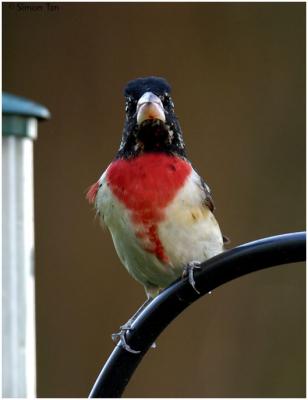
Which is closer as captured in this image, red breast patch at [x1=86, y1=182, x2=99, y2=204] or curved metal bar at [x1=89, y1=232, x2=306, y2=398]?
curved metal bar at [x1=89, y1=232, x2=306, y2=398]

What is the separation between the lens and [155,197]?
2.79 m

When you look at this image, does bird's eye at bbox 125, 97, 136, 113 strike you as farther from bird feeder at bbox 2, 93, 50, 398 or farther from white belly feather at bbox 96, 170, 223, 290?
bird feeder at bbox 2, 93, 50, 398

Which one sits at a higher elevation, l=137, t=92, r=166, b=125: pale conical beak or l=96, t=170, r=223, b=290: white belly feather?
l=137, t=92, r=166, b=125: pale conical beak

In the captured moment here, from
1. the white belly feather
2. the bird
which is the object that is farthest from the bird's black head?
the white belly feather

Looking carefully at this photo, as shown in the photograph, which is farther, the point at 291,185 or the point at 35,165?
the point at 291,185

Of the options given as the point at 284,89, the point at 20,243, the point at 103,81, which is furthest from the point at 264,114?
the point at 20,243

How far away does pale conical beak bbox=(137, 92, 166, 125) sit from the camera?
2.60 meters

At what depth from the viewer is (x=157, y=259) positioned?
9.61 feet

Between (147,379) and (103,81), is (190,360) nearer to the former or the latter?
(147,379)

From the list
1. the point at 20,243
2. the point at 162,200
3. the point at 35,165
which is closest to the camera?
the point at 162,200

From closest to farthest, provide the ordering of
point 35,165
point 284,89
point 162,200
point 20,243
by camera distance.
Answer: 1. point 162,200
2. point 20,243
3. point 35,165
4. point 284,89

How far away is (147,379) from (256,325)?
0.83 metres

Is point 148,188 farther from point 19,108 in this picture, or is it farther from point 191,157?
point 191,157

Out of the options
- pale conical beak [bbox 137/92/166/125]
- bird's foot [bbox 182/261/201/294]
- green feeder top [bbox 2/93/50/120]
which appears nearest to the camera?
bird's foot [bbox 182/261/201/294]
